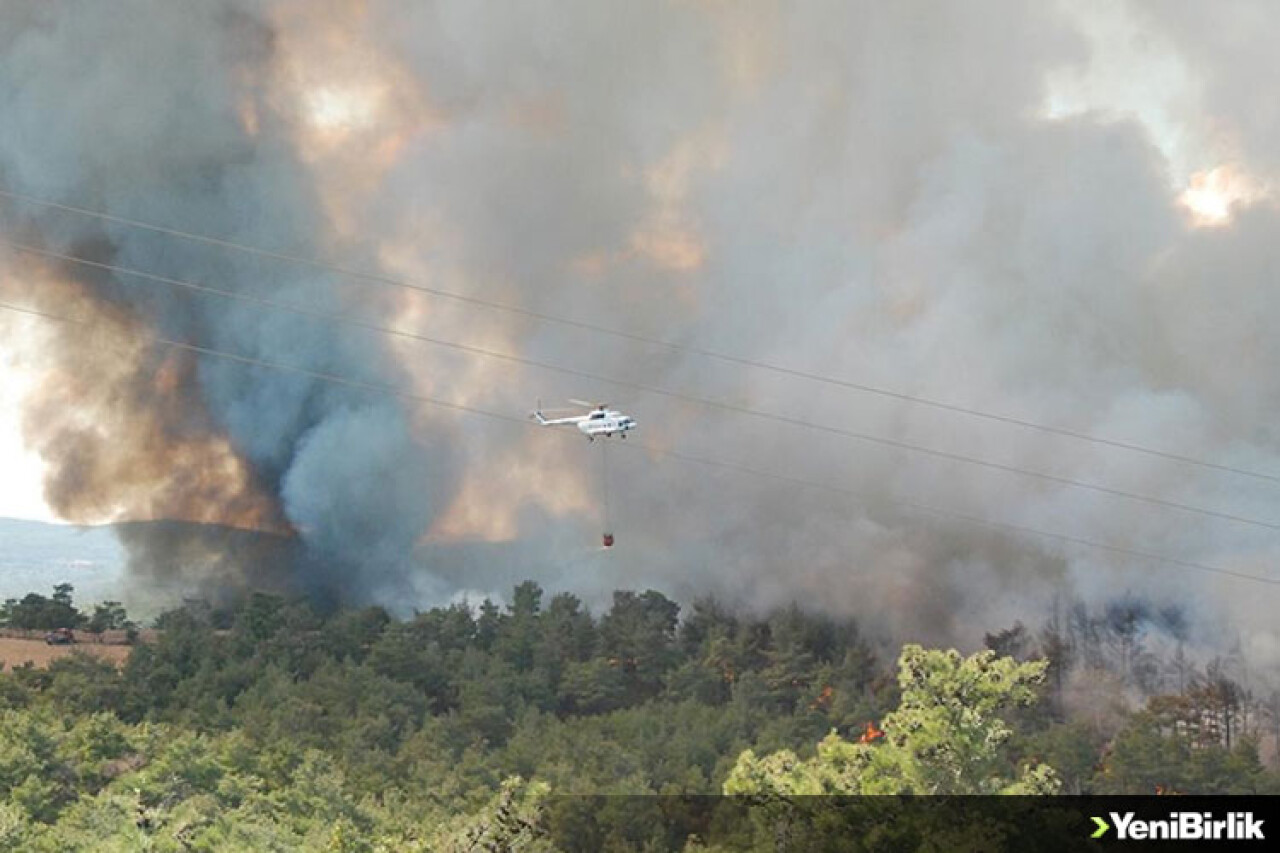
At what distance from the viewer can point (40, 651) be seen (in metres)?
94.3

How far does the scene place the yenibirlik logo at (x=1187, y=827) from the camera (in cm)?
5197

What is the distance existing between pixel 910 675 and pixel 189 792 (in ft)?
81.7

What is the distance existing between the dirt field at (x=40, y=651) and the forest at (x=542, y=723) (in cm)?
208

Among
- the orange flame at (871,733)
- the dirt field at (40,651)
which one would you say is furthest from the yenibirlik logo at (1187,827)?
the dirt field at (40,651)

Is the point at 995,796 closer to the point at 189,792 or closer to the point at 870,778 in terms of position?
the point at 870,778

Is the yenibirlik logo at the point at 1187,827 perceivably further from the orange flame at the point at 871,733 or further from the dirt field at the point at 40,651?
the dirt field at the point at 40,651

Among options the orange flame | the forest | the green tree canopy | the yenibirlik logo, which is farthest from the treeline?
the yenibirlik logo

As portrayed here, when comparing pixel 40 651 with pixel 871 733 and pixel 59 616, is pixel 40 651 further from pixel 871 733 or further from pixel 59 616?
pixel 871 733

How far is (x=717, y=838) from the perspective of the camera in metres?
54.0

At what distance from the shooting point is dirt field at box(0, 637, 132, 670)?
91.9 meters

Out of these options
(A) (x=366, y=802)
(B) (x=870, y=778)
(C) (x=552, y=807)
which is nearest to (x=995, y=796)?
(B) (x=870, y=778)

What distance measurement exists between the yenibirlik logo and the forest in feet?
11.6

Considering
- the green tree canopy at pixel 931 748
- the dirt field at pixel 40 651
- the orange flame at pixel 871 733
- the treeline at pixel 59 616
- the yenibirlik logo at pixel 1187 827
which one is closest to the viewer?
the green tree canopy at pixel 931 748

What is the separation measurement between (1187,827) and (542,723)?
37.1 metres
